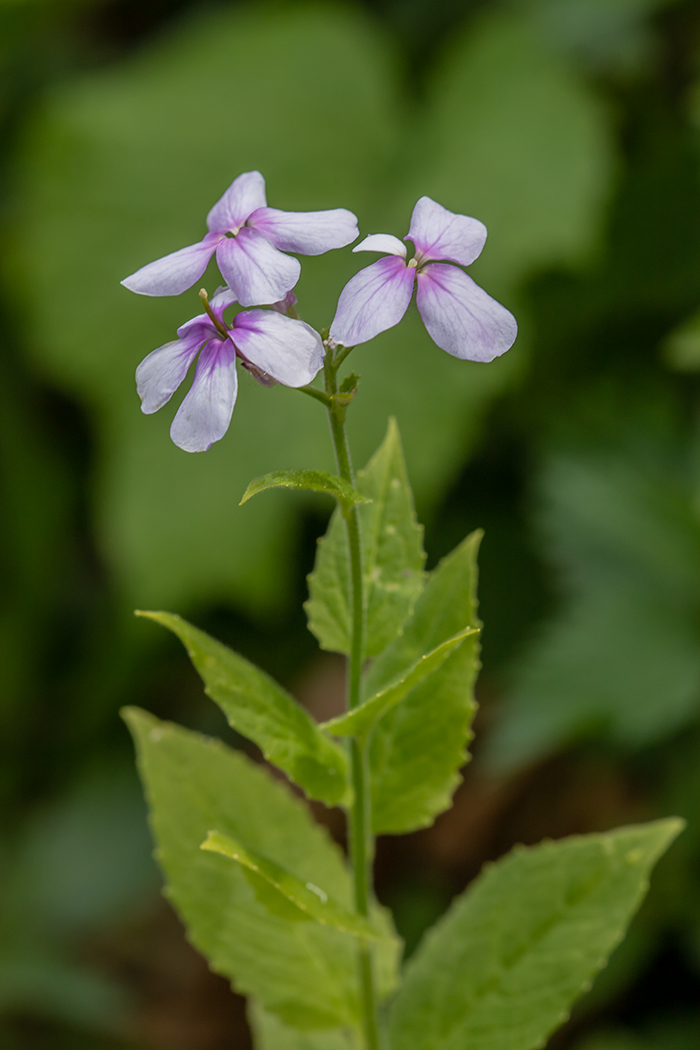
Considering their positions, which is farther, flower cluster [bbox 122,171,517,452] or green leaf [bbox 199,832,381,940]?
green leaf [bbox 199,832,381,940]

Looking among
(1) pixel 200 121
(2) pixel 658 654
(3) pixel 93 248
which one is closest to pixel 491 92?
(1) pixel 200 121

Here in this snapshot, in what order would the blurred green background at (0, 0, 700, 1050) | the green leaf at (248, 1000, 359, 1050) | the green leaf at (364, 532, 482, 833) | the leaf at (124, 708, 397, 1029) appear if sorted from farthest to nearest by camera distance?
1. the blurred green background at (0, 0, 700, 1050)
2. the green leaf at (248, 1000, 359, 1050)
3. the leaf at (124, 708, 397, 1029)
4. the green leaf at (364, 532, 482, 833)

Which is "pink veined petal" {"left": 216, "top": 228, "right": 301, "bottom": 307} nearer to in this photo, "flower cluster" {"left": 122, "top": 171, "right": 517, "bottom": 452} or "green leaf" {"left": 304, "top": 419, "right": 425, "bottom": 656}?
"flower cluster" {"left": 122, "top": 171, "right": 517, "bottom": 452}

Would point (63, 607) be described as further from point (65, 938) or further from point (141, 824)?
point (65, 938)

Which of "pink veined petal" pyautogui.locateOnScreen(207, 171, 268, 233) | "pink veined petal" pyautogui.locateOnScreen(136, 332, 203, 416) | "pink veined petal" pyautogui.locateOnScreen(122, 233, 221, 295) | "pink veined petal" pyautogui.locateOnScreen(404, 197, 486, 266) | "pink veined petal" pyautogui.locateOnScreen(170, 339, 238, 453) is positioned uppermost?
"pink veined petal" pyautogui.locateOnScreen(207, 171, 268, 233)

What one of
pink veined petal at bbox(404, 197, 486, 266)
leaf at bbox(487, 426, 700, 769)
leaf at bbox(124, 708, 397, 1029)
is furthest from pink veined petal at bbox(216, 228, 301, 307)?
leaf at bbox(487, 426, 700, 769)

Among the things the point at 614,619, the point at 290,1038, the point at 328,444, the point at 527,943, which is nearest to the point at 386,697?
the point at 527,943
